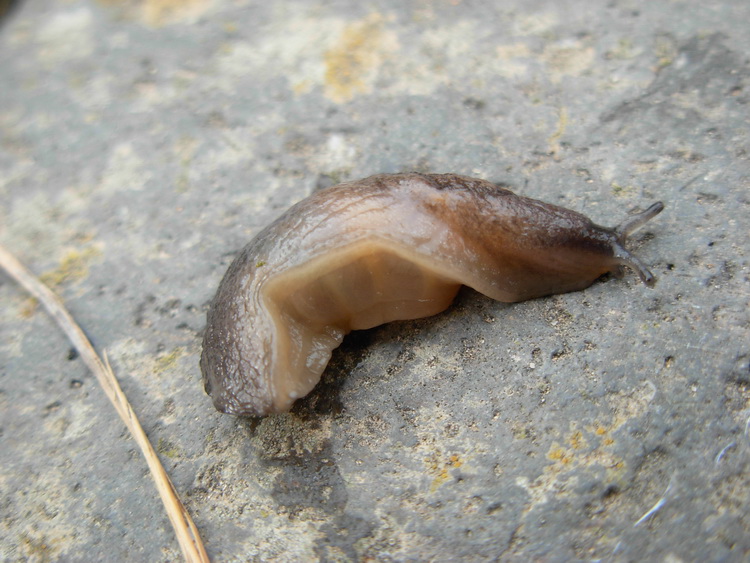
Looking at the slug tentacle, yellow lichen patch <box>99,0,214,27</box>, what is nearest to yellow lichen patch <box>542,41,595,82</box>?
the slug tentacle

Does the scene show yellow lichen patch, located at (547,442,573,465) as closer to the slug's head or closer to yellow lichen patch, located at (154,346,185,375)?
the slug's head

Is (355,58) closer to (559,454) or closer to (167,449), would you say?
(167,449)

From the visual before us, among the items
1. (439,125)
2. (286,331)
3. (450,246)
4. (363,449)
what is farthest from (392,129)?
(363,449)

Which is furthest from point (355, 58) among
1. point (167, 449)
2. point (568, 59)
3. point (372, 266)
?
point (167, 449)

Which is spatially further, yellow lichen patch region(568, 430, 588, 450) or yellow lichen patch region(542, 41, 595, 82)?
yellow lichen patch region(542, 41, 595, 82)

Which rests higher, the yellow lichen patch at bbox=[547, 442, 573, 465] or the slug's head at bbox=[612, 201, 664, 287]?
the slug's head at bbox=[612, 201, 664, 287]

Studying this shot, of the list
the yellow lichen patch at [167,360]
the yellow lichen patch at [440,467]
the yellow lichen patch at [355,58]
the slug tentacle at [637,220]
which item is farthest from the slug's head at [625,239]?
the yellow lichen patch at [167,360]

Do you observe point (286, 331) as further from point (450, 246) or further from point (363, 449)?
point (450, 246)
